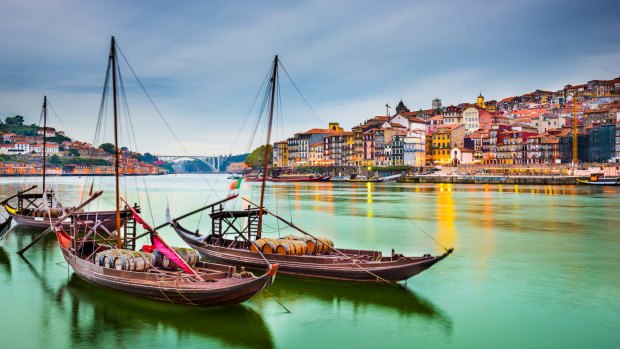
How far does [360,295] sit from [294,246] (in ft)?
9.10

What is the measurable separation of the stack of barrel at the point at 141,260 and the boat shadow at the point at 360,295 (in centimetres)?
293

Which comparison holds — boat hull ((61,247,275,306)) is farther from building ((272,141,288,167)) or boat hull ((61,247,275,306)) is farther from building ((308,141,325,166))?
building ((272,141,288,167))

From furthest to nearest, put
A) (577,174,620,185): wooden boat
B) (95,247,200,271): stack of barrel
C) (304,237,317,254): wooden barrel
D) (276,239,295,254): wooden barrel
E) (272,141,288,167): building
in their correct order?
(272,141,288,167): building < (577,174,620,185): wooden boat < (304,237,317,254): wooden barrel < (276,239,295,254): wooden barrel < (95,247,200,271): stack of barrel

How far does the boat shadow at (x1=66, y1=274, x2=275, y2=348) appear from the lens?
1328cm

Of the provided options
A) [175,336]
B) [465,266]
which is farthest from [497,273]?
[175,336]

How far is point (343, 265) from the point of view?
16859mm

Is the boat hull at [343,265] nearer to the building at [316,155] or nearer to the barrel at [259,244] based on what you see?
the barrel at [259,244]

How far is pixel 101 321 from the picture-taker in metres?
14.5

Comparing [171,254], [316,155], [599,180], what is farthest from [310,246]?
[316,155]

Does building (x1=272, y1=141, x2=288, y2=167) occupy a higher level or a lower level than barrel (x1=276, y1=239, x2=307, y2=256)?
higher

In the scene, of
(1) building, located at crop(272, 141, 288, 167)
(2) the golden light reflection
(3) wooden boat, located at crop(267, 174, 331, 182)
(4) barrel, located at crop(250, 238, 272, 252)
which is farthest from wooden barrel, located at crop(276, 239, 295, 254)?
(1) building, located at crop(272, 141, 288, 167)

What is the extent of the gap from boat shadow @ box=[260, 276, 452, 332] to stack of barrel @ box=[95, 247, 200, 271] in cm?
293

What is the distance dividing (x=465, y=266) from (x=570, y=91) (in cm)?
16358

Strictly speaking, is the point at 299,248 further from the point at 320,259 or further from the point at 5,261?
the point at 5,261
